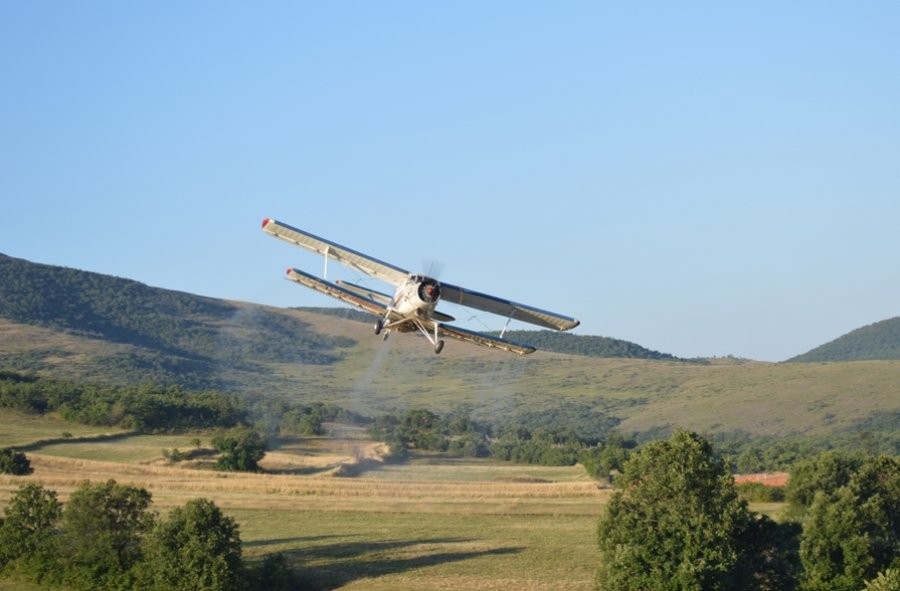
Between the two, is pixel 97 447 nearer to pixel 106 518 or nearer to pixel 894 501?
pixel 106 518

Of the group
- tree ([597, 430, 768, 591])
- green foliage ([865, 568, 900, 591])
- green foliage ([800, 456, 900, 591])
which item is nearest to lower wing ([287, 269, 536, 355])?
tree ([597, 430, 768, 591])

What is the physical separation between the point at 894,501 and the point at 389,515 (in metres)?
25.6

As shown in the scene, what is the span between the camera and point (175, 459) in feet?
282

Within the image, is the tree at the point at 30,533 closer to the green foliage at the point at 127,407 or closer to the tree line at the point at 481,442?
the tree line at the point at 481,442

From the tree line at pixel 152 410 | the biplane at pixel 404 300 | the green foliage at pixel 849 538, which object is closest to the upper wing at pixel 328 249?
the biplane at pixel 404 300

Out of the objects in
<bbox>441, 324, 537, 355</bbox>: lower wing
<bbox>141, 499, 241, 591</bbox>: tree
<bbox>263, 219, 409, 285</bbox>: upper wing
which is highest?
<bbox>263, 219, 409, 285</bbox>: upper wing

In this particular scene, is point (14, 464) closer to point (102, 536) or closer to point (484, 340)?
point (102, 536)

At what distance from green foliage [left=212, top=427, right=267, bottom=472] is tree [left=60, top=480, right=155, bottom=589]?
113 ft

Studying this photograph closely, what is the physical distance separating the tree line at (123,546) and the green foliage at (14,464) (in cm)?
2391

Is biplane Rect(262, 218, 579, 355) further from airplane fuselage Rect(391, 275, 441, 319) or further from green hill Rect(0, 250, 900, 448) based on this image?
green hill Rect(0, 250, 900, 448)

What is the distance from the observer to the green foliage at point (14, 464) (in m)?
76.7

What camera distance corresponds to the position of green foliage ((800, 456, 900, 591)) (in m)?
49.0

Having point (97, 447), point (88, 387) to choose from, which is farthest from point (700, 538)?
point (88, 387)

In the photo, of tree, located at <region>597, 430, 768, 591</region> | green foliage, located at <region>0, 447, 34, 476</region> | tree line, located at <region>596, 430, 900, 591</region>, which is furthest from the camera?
green foliage, located at <region>0, 447, 34, 476</region>
